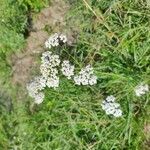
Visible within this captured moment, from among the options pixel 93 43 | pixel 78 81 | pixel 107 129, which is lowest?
pixel 107 129

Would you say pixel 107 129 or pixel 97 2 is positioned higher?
pixel 97 2

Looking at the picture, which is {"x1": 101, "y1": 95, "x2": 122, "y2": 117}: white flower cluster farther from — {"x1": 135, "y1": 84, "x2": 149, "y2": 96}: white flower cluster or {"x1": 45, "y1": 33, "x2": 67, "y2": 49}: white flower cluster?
{"x1": 45, "y1": 33, "x2": 67, "y2": 49}: white flower cluster

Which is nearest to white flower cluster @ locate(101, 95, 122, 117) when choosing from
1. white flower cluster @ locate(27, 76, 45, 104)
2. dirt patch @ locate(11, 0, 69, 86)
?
white flower cluster @ locate(27, 76, 45, 104)

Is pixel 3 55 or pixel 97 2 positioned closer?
pixel 97 2

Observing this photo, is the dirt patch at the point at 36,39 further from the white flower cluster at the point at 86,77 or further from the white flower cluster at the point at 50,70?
the white flower cluster at the point at 86,77

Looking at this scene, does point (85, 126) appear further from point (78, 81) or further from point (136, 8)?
point (136, 8)

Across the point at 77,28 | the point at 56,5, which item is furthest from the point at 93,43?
the point at 56,5
